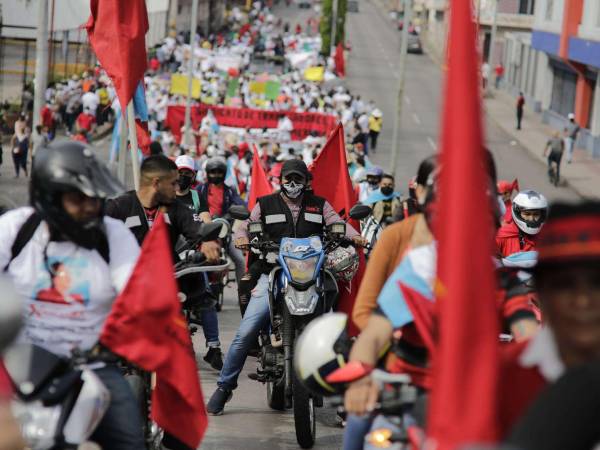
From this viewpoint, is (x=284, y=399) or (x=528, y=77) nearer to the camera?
(x=284, y=399)

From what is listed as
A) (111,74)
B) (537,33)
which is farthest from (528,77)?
(111,74)

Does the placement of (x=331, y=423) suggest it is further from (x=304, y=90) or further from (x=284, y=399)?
(x=304, y=90)

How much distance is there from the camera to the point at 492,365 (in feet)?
10.8

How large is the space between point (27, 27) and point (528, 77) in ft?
93.2

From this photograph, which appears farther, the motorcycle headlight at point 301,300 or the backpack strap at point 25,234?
the motorcycle headlight at point 301,300

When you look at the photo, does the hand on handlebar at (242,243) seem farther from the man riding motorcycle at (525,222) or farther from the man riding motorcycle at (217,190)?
the man riding motorcycle at (217,190)

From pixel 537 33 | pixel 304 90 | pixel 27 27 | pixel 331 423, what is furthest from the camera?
pixel 537 33

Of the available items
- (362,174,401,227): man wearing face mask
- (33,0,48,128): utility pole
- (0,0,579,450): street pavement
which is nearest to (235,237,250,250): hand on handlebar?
(0,0,579,450): street pavement

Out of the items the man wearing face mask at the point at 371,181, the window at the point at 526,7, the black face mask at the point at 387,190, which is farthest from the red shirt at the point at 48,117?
the window at the point at 526,7

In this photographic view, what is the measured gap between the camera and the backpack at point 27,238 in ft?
16.5

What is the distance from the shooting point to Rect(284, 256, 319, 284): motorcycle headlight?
9055 mm

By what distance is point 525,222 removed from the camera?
31.8 feet

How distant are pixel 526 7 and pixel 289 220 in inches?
2491

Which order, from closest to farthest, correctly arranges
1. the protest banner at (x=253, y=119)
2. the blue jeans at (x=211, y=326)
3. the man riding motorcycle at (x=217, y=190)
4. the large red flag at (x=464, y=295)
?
the large red flag at (x=464, y=295) → the blue jeans at (x=211, y=326) → the man riding motorcycle at (x=217, y=190) → the protest banner at (x=253, y=119)
